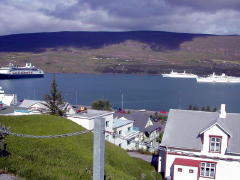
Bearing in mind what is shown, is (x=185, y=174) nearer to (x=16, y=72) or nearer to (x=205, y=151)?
(x=205, y=151)

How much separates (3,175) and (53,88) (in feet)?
62.1

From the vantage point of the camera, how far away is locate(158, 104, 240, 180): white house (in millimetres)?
13516

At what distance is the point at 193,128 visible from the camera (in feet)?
48.8

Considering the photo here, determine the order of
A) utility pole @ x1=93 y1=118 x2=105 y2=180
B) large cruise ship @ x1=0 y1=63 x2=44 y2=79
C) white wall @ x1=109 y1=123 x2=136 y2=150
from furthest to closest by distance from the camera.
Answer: large cruise ship @ x1=0 y1=63 x2=44 y2=79 → white wall @ x1=109 y1=123 x2=136 y2=150 → utility pole @ x1=93 y1=118 x2=105 y2=180

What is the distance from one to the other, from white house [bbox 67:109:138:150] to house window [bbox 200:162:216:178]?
260 inches

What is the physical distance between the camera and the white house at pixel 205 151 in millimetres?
13516

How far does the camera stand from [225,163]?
44.4 ft

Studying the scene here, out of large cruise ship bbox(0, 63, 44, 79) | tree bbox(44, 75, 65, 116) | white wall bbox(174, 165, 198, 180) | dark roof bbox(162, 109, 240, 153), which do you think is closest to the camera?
white wall bbox(174, 165, 198, 180)

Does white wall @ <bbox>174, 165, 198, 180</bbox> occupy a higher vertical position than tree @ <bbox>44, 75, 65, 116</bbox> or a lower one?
lower

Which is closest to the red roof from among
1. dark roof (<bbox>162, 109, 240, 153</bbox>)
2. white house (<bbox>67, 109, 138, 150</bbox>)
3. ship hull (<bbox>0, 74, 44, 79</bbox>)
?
dark roof (<bbox>162, 109, 240, 153</bbox>)

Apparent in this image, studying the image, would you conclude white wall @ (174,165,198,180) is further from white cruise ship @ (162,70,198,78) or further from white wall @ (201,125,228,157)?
white cruise ship @ (162,70,198,78)

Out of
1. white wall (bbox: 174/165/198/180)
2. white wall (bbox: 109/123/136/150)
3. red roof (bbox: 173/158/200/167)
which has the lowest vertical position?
white wall (bbox: 109/123/136/150)

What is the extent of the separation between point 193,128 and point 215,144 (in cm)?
137

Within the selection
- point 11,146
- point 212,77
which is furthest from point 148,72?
point 11,146
